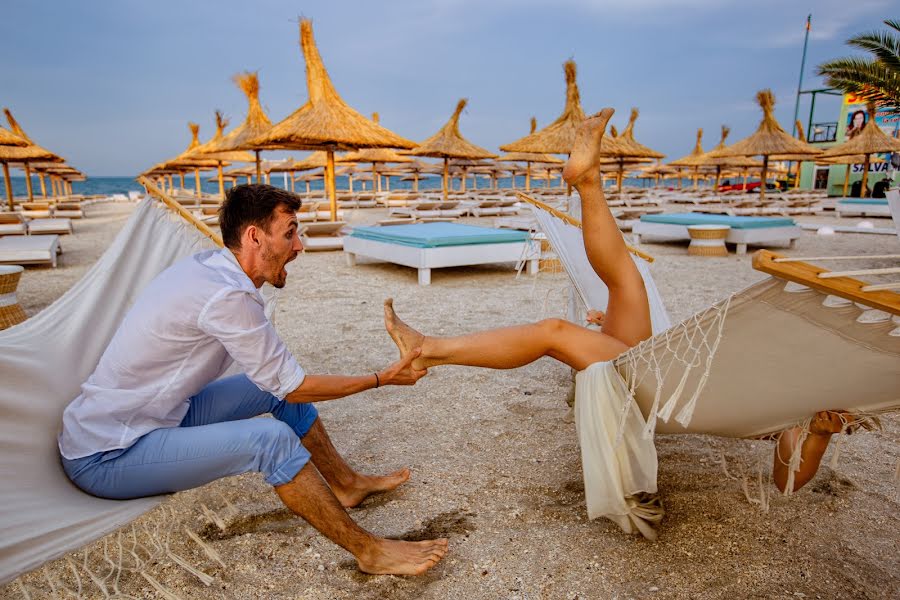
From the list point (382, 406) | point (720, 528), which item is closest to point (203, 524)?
point (382, 406)

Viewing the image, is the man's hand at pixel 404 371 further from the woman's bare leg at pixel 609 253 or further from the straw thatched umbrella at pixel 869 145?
the straw thatched umbrella at pixel 869 145

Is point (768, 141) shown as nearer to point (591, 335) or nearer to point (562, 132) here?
point (562, 132)

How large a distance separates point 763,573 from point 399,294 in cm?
368

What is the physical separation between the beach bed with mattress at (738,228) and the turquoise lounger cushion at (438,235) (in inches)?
99.2

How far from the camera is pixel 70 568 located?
1389 millimetres

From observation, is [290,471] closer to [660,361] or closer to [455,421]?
[660,361]

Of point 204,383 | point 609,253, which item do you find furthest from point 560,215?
point 204,383

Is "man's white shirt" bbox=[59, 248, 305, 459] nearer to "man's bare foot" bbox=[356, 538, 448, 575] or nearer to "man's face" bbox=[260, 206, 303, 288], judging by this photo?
"man's face" bbox=[260, 206, 303, 288]

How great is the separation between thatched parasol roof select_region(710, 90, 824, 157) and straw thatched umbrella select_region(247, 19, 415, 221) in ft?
24.6

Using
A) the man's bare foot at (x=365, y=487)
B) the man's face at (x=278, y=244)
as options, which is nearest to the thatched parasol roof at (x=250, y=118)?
the man's bare foot at (x=365, y=487)

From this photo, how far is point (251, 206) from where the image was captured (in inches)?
48.2

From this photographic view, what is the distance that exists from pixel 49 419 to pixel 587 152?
1.65 m

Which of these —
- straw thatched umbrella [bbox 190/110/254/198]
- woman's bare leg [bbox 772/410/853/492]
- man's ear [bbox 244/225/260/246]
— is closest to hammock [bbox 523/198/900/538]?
woman's bare leg [bbox 772/410/853/492]

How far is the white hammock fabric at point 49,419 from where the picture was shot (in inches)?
41.1
